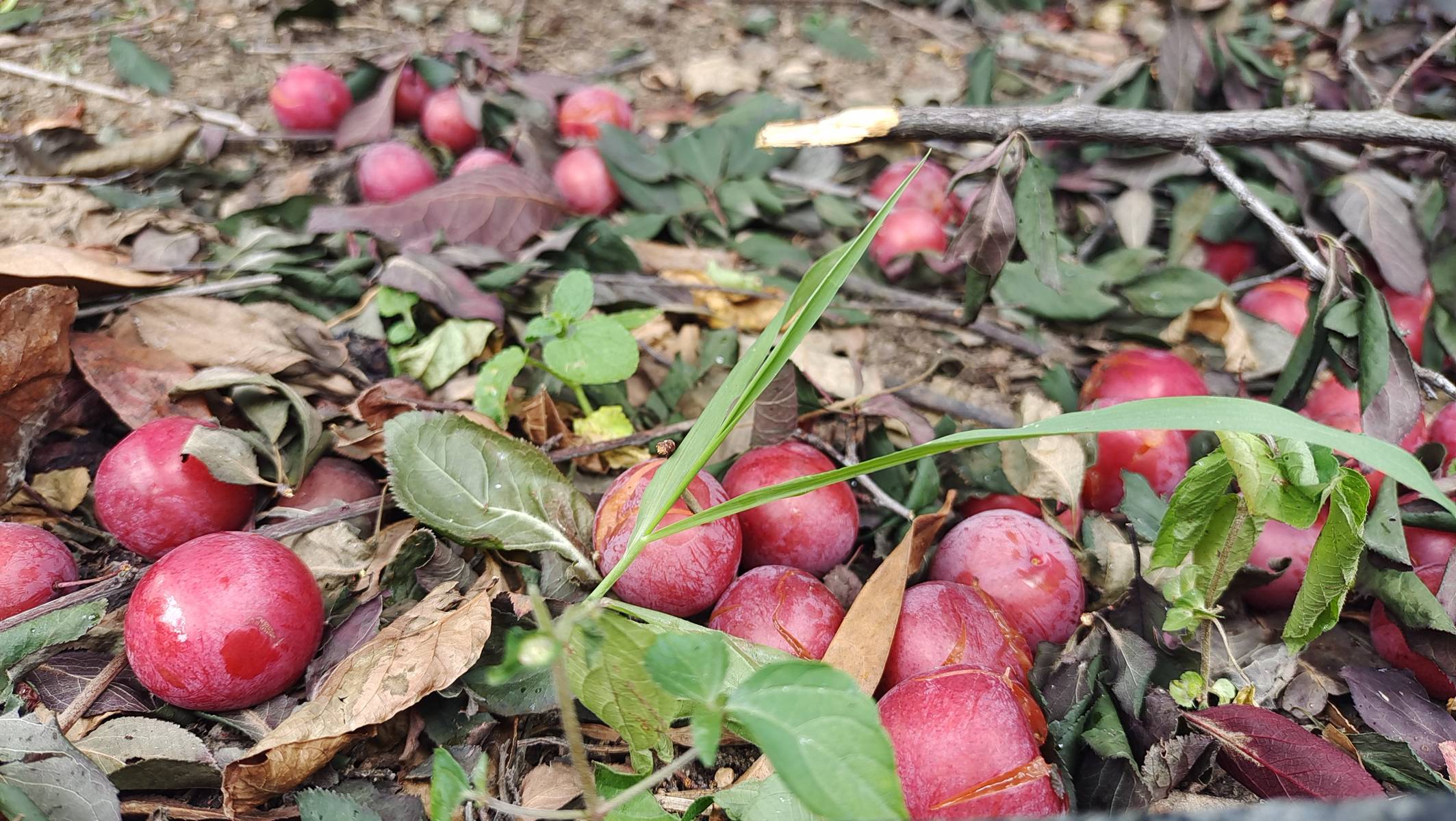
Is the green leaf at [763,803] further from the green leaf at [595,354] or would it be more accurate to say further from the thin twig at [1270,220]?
the thin twig at [1270,220]

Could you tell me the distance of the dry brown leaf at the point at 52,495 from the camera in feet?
5.46

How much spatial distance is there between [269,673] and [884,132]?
1860mm

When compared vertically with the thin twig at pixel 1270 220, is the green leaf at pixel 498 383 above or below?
below

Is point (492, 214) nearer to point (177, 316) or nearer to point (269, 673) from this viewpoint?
point (177, 316)

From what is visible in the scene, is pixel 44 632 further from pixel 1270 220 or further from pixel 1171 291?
pixel 1171 291

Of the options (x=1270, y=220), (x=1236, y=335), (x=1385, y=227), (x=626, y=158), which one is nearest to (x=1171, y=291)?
(x=1236, y=335)

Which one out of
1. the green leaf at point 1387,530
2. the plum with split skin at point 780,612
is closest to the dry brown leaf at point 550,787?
the plum with split skin at point 780,612

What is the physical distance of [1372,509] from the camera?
66.1 inches

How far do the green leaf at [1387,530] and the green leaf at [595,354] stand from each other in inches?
56.1

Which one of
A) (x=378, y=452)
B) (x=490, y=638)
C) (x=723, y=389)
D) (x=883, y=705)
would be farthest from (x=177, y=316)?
(x=883, y=705)

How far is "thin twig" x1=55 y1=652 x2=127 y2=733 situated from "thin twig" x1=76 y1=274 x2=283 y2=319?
86cm

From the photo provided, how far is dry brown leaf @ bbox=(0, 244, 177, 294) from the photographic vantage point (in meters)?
1.77

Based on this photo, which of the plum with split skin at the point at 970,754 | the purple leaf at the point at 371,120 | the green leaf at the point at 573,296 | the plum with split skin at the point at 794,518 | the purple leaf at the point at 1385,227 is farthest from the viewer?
the purple leaf at the point at 371,120

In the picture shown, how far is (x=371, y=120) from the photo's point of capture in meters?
2.96
